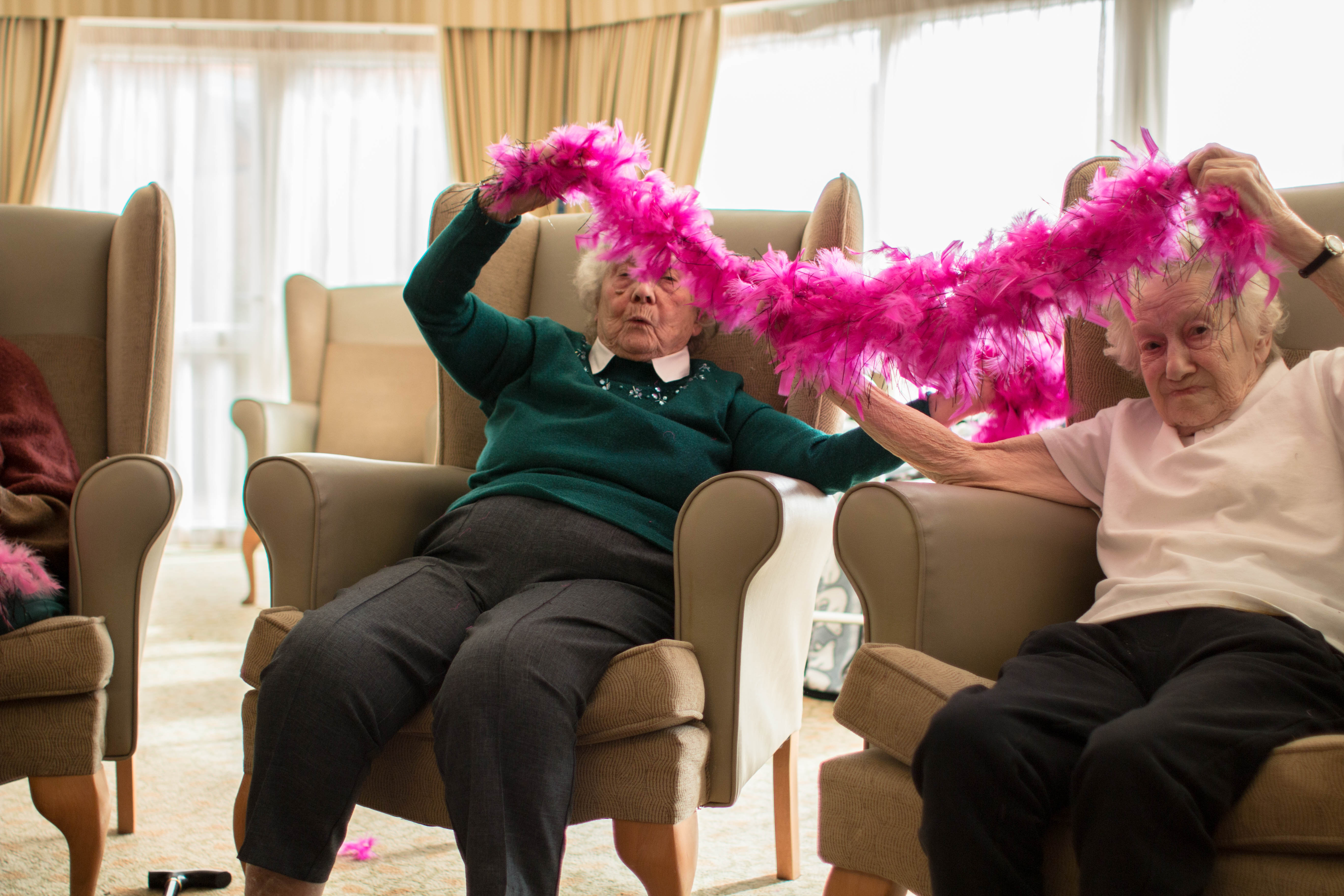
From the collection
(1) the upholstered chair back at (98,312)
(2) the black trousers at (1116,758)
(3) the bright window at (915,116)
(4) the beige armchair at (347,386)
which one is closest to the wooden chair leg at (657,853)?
(2) the black trousers at (1116,758)

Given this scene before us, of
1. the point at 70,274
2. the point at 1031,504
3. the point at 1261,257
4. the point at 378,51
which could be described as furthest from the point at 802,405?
the point at 378,51

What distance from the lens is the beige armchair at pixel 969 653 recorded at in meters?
0.87

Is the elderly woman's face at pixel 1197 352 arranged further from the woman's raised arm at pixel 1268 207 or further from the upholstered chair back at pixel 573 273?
the upholstered chair back at pixel 573 273

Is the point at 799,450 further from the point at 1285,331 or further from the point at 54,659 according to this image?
the point at 54,659

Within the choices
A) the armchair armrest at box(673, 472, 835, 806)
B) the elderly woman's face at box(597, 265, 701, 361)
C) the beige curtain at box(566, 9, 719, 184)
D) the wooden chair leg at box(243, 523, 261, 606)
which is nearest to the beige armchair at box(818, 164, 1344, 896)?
the armchair armrest at box(673, 472, 835, 806)

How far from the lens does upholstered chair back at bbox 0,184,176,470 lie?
1787 millimetres

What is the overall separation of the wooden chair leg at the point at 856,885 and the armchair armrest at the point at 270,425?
2951 mm

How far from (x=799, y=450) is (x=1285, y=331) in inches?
28.6

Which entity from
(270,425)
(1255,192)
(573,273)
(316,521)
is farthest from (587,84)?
(1255,192)

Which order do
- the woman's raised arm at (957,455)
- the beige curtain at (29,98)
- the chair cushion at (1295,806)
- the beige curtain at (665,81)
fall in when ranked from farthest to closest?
the beige curtain at (29,98) → the beige curtain at (665,81) → the woman's raised arm at (957,455) → the chair cushion at (1295,806)

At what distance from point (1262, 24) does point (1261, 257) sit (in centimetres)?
342

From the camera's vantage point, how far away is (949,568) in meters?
1.21

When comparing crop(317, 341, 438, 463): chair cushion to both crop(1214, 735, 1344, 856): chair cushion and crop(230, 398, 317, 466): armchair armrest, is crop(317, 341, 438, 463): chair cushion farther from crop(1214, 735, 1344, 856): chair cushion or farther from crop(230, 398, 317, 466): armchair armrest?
crop(1214, 735, 1344, 856): chair cushion

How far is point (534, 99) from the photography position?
5.15m
